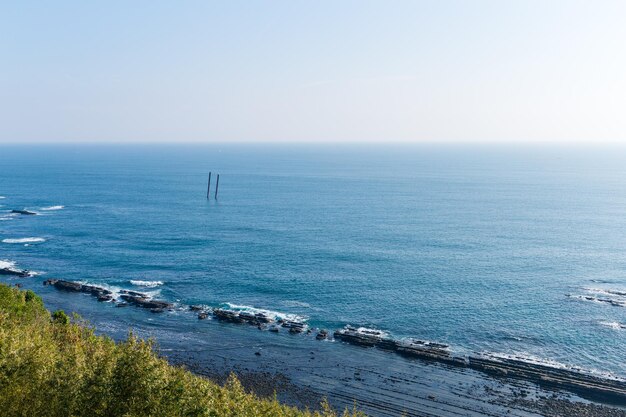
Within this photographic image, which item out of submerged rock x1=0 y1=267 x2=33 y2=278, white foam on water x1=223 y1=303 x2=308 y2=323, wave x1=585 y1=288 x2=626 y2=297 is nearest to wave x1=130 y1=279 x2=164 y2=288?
white foam on water x1=223 y1=303 x2=308 y2=323

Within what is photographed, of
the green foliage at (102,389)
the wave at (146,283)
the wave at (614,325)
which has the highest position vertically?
the green foliage at (102,389)

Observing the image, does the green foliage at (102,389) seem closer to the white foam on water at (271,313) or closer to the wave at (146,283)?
the white foam on water at (271,313)

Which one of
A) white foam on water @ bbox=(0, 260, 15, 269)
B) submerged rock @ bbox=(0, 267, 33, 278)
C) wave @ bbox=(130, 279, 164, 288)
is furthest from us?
white foam on water @ bbox=(0, 260, 15, 269)

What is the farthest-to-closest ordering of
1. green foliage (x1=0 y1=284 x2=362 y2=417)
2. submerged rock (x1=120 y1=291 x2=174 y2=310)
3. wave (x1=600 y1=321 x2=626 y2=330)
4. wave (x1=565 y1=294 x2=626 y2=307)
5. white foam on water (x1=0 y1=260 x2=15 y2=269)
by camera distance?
white foam on water (x1=0 y1=260 x2=15 y2=269), wave (x1=565 y1=294 x2=626 y2=307), submerged rock (x1=120 y1=291 x2=174 y2=310), wave (x1=600 y1=321 x2=626 y2=330), green foliage (x1=0 y1=284 x2=362 y2=417)

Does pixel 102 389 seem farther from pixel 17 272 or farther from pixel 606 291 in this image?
pixel 606 291

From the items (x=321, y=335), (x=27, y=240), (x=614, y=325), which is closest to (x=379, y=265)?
(x=321, y=335)

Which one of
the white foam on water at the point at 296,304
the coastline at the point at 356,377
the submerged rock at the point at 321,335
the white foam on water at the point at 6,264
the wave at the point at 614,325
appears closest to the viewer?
the coastline at the point at 356,377

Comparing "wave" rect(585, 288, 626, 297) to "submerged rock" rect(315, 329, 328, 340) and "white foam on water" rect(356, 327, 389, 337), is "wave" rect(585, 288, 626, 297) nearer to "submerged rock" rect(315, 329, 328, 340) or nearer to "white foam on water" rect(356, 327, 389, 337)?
"white foam on water" rect(356, 327, 389, 337)

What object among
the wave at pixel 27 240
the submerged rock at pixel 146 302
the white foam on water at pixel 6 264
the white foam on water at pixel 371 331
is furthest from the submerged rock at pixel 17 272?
the white foam on water at pixel 371 331

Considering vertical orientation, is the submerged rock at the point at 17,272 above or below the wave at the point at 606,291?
below

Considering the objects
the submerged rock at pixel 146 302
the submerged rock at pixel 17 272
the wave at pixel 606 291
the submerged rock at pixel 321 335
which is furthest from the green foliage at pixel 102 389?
the wave at pixel 606 291

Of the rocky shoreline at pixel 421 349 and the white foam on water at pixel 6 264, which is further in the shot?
the white foam on water at pixel 6 264

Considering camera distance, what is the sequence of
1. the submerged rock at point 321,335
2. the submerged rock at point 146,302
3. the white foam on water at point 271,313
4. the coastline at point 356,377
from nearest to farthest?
the coastline at point 356,377
the submerged rock at point 321,335
the white foam on water at point 271,313
the submerged rock at point 146,302
